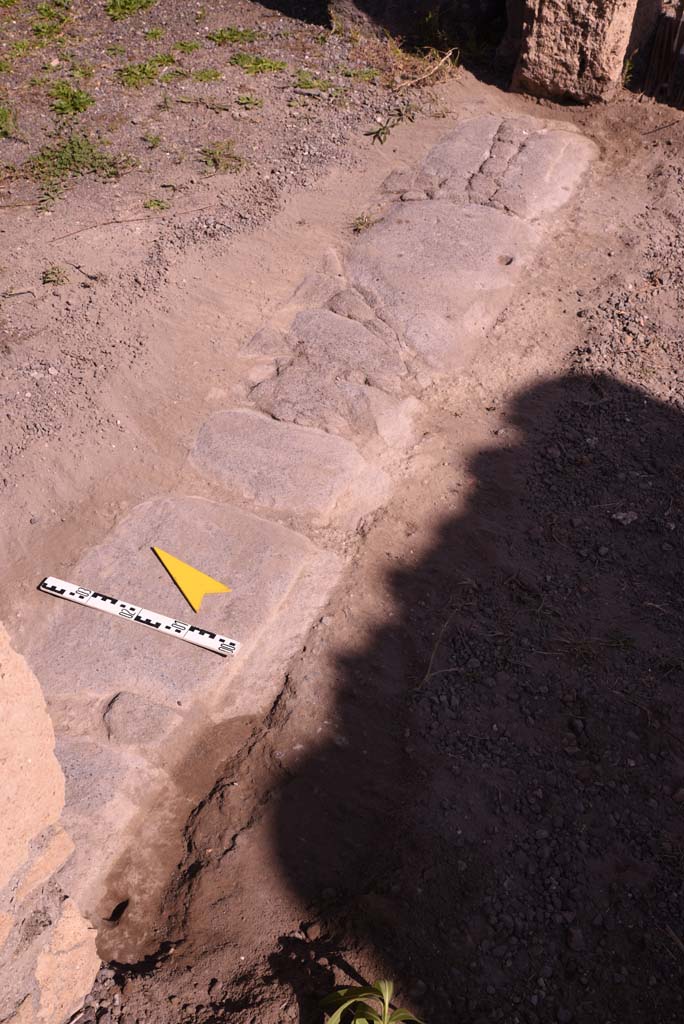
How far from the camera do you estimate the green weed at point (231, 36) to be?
674cm

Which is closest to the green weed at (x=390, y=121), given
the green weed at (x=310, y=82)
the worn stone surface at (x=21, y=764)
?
the green weed at (x=310, y=82)

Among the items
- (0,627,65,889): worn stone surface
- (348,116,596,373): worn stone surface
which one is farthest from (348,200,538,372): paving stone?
(0,627,65,889): worn stone surface

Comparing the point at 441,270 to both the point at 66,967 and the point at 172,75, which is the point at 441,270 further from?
the point at 66,967

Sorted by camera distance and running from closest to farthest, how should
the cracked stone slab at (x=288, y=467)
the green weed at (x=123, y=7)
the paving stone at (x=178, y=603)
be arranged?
the paving stone at (x=178, y=603)
the cracked stone slab at (x=288, y=467)
the green weed at (x=123, y=7)

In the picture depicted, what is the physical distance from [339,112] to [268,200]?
42.0 inches

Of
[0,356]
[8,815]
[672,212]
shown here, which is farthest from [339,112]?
[8,815]

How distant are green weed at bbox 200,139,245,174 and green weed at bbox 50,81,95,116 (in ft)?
3.21

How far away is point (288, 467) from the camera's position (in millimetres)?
4023

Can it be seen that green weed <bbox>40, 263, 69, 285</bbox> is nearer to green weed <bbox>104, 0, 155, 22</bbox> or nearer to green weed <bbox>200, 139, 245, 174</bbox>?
green weed <bbox>200, 139, 245, 174</bbox>

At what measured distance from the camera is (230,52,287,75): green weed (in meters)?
6.43

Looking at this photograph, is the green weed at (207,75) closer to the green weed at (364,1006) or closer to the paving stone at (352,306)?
the paving stone at (352,306)

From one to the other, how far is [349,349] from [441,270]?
779 millimetres

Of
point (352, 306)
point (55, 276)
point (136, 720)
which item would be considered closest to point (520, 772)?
point (136, 720)

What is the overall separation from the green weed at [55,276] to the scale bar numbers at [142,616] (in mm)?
1975
